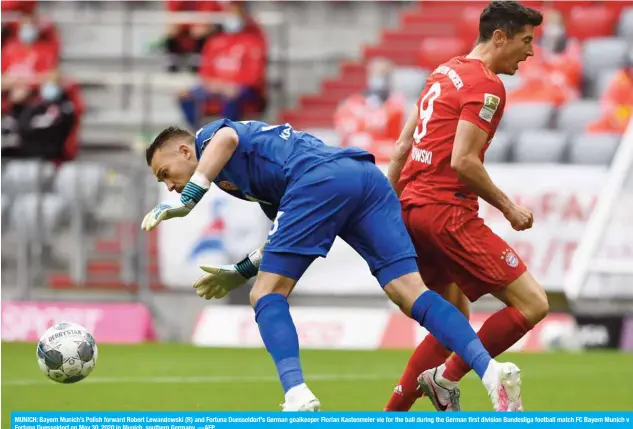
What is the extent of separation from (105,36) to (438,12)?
5.00 metres

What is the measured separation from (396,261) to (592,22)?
1161cm

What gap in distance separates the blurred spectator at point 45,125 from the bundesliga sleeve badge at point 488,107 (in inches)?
429

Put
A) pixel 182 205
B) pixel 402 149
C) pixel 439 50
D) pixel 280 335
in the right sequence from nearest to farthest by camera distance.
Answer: pixel 182 205
pixel 280 335
pixel 402 149
pixel 439 50

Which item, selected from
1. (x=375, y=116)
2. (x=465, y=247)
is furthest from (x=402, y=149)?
(x=375, y=116)

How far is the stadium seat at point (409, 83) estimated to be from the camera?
1752 cm

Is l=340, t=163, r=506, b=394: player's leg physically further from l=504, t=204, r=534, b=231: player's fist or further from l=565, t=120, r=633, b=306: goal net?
l=565, t=120, r=633, b=306: goal net

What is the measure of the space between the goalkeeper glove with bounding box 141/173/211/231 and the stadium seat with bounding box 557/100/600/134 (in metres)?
10.1

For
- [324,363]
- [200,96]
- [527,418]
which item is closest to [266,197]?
[527,418]

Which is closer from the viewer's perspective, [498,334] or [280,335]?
[280,335]

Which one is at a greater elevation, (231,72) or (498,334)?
(498,334)

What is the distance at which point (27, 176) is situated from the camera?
51.5 ft

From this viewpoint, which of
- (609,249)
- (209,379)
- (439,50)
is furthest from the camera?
(439,50)

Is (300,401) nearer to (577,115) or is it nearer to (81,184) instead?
(81,184)

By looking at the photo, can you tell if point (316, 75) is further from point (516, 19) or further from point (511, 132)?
point (516, 19)
